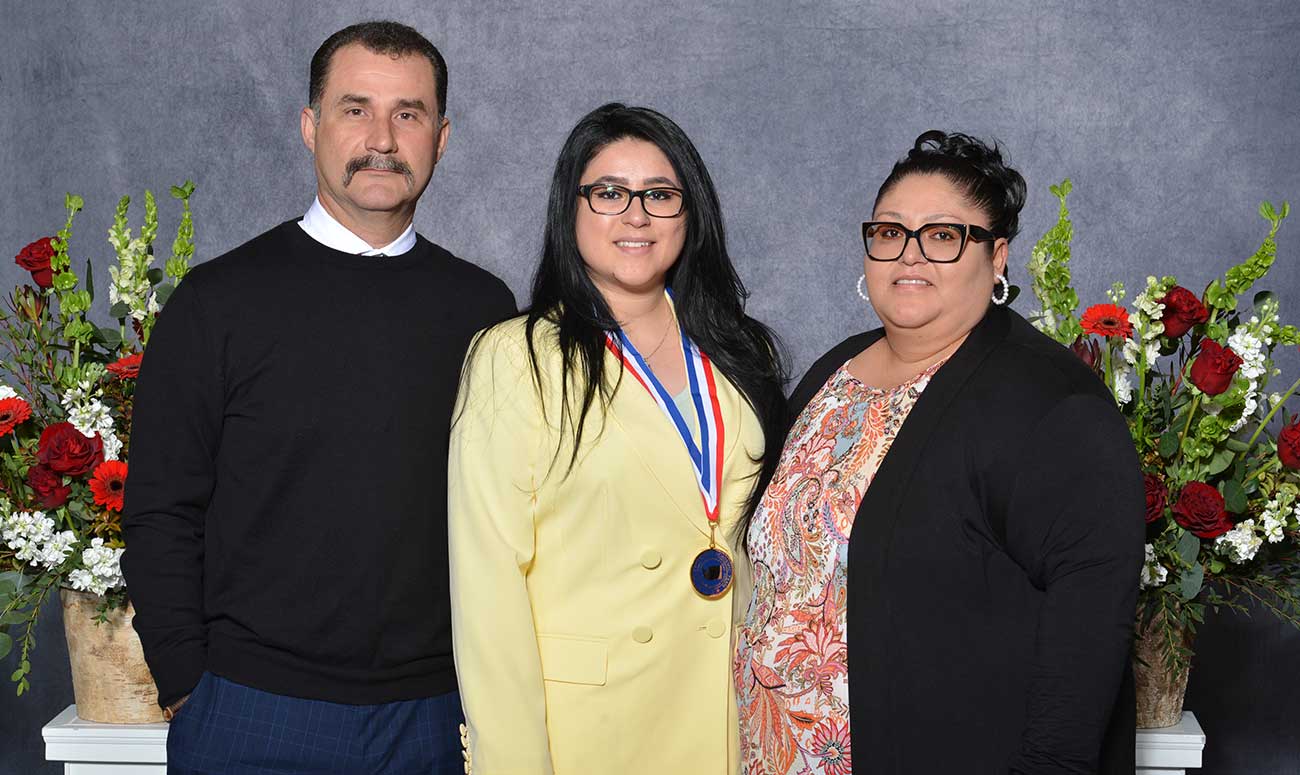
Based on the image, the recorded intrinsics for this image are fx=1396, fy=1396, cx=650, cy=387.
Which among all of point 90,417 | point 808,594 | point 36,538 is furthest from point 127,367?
point 808,594

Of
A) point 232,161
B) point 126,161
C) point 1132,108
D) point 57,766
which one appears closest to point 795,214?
point 1132,108

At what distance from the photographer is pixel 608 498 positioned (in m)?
2.32

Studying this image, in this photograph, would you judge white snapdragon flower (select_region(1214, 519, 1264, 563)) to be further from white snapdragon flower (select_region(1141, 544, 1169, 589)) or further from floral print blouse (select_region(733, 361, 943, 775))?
floral print blouse (select_region(733, 361, 943, 775))

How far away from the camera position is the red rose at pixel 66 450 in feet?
9.02

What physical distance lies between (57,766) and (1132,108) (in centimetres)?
404

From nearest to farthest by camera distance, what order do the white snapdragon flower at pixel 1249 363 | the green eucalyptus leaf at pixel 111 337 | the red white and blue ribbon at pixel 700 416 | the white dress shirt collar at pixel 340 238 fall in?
the red white and blue ribbon at pixel 700 416 → the white dress shirt collar at pixel 340 238 → the white snapdragon flower at pixel 1249 363 → the green eucalyptus leaf at pixel 111 337

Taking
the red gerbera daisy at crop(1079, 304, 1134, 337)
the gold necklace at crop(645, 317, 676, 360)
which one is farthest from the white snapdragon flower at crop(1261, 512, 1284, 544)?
the gold necklace at crop(645, 317, 676, 360)

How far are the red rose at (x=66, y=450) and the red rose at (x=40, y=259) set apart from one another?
361 mm

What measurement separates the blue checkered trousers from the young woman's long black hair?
62 centimetres

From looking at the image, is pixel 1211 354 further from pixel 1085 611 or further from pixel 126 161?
pixel 126 161

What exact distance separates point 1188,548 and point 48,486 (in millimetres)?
2231

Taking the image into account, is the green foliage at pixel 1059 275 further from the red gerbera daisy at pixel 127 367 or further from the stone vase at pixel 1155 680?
the red gerbera daisy at pixel 127 367

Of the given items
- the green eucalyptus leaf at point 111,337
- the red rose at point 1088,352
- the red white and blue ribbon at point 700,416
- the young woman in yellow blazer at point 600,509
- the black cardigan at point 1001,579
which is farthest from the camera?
the green eucalyptus leaf at point 111,337

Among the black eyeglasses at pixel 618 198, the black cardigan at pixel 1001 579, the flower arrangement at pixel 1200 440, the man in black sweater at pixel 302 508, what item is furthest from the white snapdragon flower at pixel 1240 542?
the man in black sweater at pixel 302 508
